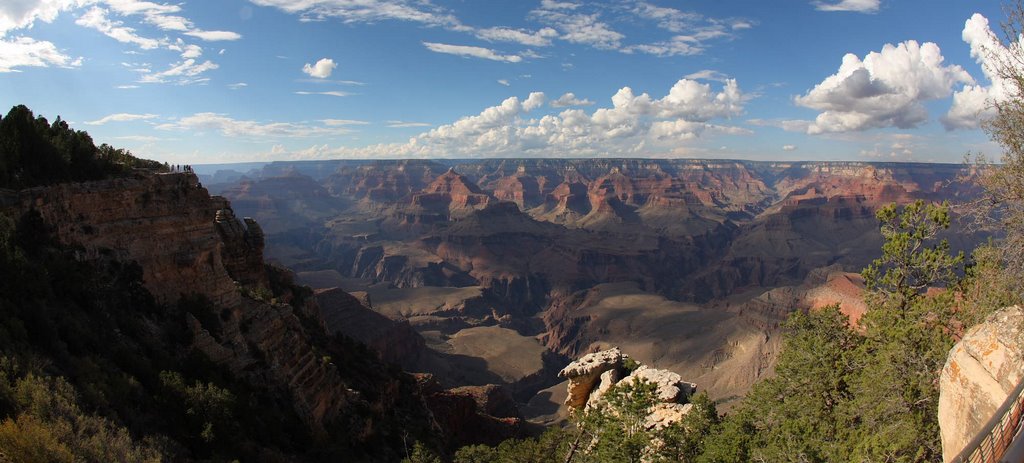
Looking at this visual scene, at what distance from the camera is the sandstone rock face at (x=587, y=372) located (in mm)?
30875

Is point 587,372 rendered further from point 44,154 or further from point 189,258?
point 44,154

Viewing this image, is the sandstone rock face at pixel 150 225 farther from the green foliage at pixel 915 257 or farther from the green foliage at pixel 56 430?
the green foliage at pixel 915 257

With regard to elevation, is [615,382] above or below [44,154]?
below

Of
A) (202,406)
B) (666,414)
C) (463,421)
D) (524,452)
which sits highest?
(202,406)

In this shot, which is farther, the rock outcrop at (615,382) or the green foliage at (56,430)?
the rock outcrop at (615,382)

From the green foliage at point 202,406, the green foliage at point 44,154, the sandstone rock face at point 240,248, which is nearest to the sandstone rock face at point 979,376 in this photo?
the green foliage at point 202,406

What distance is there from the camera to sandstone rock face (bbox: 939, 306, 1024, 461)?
10000 mm

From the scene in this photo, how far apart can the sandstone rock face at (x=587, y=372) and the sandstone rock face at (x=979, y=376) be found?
A: 2049 centimetres

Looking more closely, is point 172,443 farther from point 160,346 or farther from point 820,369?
point 820,369

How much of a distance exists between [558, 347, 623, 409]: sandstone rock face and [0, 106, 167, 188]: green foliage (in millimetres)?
26971

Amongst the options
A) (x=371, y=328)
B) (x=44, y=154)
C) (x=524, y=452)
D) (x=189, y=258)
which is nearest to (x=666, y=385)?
(x=524, y=452)

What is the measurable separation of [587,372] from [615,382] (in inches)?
77.7

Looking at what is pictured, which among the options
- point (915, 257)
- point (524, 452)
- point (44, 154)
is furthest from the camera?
point (524, 452)

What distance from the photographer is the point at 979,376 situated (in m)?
10.5
